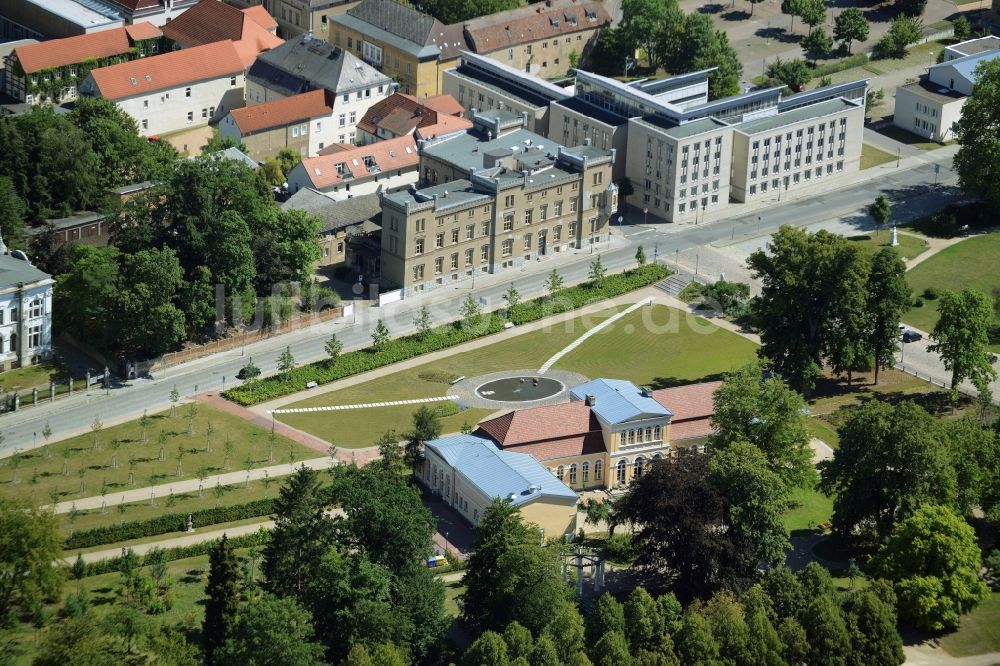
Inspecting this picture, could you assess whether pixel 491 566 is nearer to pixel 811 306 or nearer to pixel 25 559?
pixel 25 559

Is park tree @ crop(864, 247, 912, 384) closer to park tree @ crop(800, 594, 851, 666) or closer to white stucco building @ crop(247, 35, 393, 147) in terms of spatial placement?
park tree @ crop(800, 594, 851, 666)

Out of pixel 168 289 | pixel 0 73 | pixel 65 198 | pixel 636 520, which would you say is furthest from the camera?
pixel 0 73

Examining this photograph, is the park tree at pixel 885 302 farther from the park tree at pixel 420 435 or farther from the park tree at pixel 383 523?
the park tree at pixel 383 523

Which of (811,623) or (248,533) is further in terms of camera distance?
(248,533)

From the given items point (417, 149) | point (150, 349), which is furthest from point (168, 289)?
point (417, 149)

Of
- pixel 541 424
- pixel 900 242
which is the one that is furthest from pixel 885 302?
pixel 541 424

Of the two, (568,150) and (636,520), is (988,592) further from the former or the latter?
(568,150)
